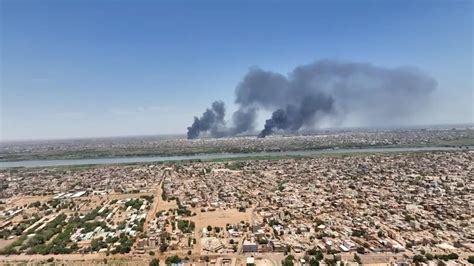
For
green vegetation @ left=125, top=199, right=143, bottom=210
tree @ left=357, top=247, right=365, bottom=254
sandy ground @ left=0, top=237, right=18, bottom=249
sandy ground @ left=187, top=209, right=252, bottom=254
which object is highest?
green vegetation @ left=125, top=199, right=143, bottom=210

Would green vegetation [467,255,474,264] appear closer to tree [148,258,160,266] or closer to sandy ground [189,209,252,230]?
sandy ground [189,209,252,230]

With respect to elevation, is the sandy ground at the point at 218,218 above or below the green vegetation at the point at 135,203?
below

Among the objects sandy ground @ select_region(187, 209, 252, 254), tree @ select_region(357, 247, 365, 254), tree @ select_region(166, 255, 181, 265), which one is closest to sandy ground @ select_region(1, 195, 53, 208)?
sandy ground @ select_region(187, 209, 252, 254)

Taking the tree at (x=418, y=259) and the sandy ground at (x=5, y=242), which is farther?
the sandy ground at (x=5, y=242)

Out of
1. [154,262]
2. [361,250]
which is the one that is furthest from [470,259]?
[154,262]

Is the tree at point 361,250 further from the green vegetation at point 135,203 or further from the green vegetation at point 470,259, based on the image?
the green vegetation at point 135,203

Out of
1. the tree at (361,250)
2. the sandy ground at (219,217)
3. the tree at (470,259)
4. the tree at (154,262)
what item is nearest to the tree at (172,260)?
the tree at (154,262)

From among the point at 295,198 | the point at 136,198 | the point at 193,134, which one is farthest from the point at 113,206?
the point at 193,134

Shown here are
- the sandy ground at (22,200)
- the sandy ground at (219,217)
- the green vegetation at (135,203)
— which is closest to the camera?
the sandy ground at (219,217)

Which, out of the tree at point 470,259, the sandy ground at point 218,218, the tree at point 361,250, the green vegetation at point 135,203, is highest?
the green vegetation at point 135,203

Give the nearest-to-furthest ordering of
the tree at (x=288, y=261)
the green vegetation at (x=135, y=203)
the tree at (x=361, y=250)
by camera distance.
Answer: the tree at (x=288, y=261) < the tree at (x=361, y=250) < the green vegetation at (x=135, y=203)

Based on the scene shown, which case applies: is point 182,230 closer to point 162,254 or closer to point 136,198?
point 162,254
